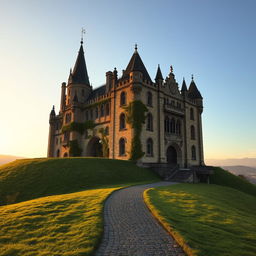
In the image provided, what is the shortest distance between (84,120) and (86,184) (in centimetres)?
2677

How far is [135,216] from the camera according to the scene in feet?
34.5

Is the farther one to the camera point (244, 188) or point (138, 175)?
point (244, 188)

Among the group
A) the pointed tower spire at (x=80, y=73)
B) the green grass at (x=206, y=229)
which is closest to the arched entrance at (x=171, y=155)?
the pointed tower spire at (x=80, y=73)

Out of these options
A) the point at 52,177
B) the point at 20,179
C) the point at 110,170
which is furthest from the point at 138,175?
the point at 20,179

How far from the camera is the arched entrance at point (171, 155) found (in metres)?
42.1

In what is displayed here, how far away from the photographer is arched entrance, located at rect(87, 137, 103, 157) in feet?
146

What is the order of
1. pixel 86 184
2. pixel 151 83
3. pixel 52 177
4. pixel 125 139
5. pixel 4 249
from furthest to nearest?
pixel 151 83
pixel 125 139
pixel 52 177
pixel 86 184
pixel 4 249

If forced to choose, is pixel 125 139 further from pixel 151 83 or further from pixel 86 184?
pixel 86 184

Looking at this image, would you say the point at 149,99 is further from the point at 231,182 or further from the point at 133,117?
the point at 231,182

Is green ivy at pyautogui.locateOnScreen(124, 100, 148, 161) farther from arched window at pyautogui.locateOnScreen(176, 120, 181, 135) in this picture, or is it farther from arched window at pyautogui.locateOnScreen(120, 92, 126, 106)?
arched window at pyautogui.locateOnScreen(176, 120, 181, 135)

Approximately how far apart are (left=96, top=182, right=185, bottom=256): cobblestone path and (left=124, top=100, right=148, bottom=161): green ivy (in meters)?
21.7

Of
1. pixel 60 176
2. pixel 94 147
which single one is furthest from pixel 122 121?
pixel 60 176

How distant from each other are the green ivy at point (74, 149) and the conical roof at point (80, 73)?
15.7 metres

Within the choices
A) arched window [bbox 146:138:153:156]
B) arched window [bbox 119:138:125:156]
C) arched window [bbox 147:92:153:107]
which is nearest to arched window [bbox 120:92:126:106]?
arched window [bbox 147:92:153:107]
